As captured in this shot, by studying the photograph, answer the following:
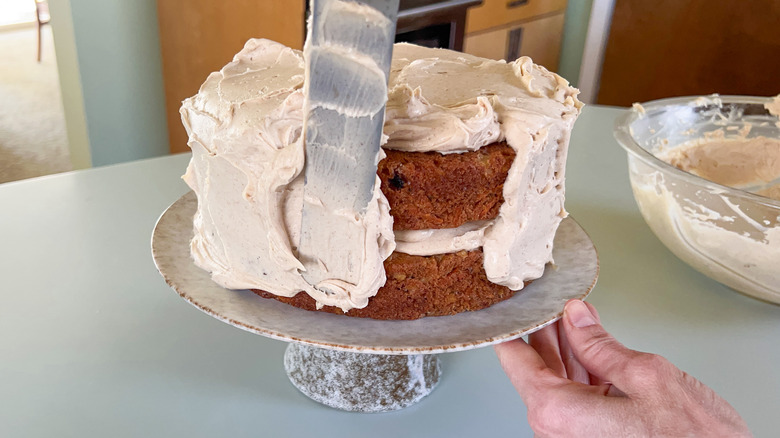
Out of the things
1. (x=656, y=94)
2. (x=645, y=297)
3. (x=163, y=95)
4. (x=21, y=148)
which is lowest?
(x=21, y=148)

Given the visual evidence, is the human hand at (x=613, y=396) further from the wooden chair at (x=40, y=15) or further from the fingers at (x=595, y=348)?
the wooden chair at (x=40, y=15)

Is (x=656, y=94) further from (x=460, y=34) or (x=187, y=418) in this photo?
(x=187, y=418)

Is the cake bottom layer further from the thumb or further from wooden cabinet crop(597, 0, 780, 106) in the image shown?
wooden cabinet crop(597, 0, 780, 106)

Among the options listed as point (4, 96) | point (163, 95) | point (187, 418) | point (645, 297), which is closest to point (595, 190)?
point (645, 297)

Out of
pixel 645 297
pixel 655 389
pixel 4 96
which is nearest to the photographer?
pixel 655 389

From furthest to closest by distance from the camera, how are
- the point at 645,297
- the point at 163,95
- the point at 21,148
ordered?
the point at 21,148, the point at 163,95, the point at 645,297

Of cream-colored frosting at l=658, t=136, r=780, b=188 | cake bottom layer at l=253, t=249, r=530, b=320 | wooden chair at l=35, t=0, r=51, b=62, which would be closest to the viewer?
cake bottom layer at l=253, t=249, r=530, b=320

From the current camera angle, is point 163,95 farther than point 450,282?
Yes

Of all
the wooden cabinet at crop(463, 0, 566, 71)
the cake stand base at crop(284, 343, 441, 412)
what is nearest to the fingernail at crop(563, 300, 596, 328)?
Result: the cake stand base at crop(284, 343, 441, 412)
